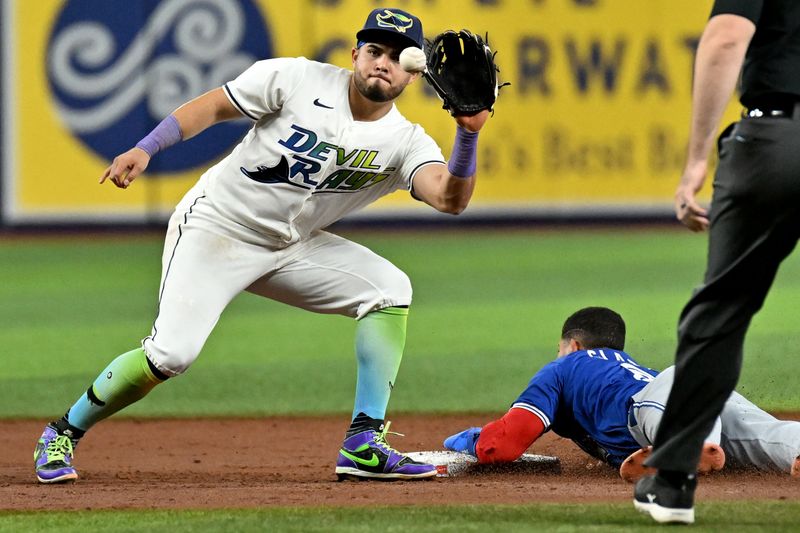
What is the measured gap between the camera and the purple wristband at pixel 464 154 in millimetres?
4797

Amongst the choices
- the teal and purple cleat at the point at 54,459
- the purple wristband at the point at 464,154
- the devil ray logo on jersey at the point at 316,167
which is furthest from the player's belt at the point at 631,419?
the teal and purple cleat at the point at 54,459

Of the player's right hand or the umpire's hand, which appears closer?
the umpire's hand

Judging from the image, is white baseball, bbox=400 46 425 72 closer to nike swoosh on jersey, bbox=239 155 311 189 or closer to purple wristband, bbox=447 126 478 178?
purple wristband, bbox=447 126 478 178

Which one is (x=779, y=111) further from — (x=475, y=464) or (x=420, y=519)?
(x=475, y=464)

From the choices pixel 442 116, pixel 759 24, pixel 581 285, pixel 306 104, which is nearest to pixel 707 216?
pixel 759 24

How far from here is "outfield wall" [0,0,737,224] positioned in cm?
1653

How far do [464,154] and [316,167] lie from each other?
25.0 inches

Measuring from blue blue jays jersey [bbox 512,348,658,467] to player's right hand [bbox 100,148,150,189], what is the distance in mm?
1614

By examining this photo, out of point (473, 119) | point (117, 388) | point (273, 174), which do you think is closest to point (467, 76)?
point (473, 119)

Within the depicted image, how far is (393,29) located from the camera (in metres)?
5.05

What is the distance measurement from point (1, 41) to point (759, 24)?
14.3 metres

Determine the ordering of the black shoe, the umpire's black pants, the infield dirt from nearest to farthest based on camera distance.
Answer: the umpire's black pants
the black shoe
the infield dirt

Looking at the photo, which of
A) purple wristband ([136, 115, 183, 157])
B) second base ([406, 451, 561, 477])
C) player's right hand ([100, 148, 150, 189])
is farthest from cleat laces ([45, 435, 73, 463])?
second base ([406, 451, 561, 477])

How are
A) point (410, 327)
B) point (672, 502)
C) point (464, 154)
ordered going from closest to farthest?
point (672, 502)
point (464, 154)
point (410, 327)
